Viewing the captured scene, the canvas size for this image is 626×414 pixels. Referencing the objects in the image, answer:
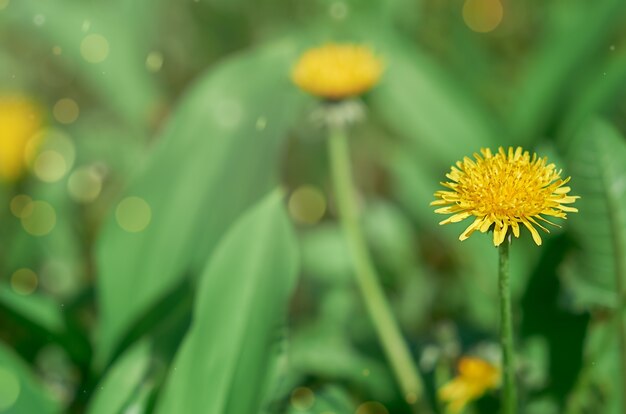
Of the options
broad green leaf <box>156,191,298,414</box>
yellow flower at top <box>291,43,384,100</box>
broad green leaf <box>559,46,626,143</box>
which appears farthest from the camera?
broad green leaf <box>559,46,626,143</box>

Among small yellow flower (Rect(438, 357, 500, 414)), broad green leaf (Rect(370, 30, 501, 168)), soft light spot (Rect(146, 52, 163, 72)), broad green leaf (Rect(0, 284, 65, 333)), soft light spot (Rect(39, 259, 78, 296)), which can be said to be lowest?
soft light spot (Rect(39, 259, 78, 296))

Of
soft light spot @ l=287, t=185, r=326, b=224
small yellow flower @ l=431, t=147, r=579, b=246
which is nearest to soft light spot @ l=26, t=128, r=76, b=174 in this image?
soft light spot @ l=287, t=185, r=326, b=224

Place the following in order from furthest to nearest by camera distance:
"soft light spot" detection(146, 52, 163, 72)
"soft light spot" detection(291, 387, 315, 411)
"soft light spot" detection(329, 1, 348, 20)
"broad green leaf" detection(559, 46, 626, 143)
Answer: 1. "soft light spot" detection(146, 52, 163, 72)
2. "soft light spot" detection(329, 1, 348, 20)
3. "broad green leaf" detection(559, 46, 626, 143)
4. "soft light spot" detection(291, 387, 315, 411)

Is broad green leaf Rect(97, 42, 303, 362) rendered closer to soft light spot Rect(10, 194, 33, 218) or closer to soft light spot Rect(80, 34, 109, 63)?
soft light spot Rect(10, 194, 33, 218)

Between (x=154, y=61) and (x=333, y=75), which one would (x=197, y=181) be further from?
(x=154, y=61)

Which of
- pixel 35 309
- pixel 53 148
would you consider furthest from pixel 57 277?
pixel 35 309

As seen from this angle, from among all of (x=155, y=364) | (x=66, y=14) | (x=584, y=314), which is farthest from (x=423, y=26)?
(x=155, y=364)

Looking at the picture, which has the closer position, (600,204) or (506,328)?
(506,328)

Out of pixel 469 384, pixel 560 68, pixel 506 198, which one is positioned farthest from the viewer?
pixel 560 68
